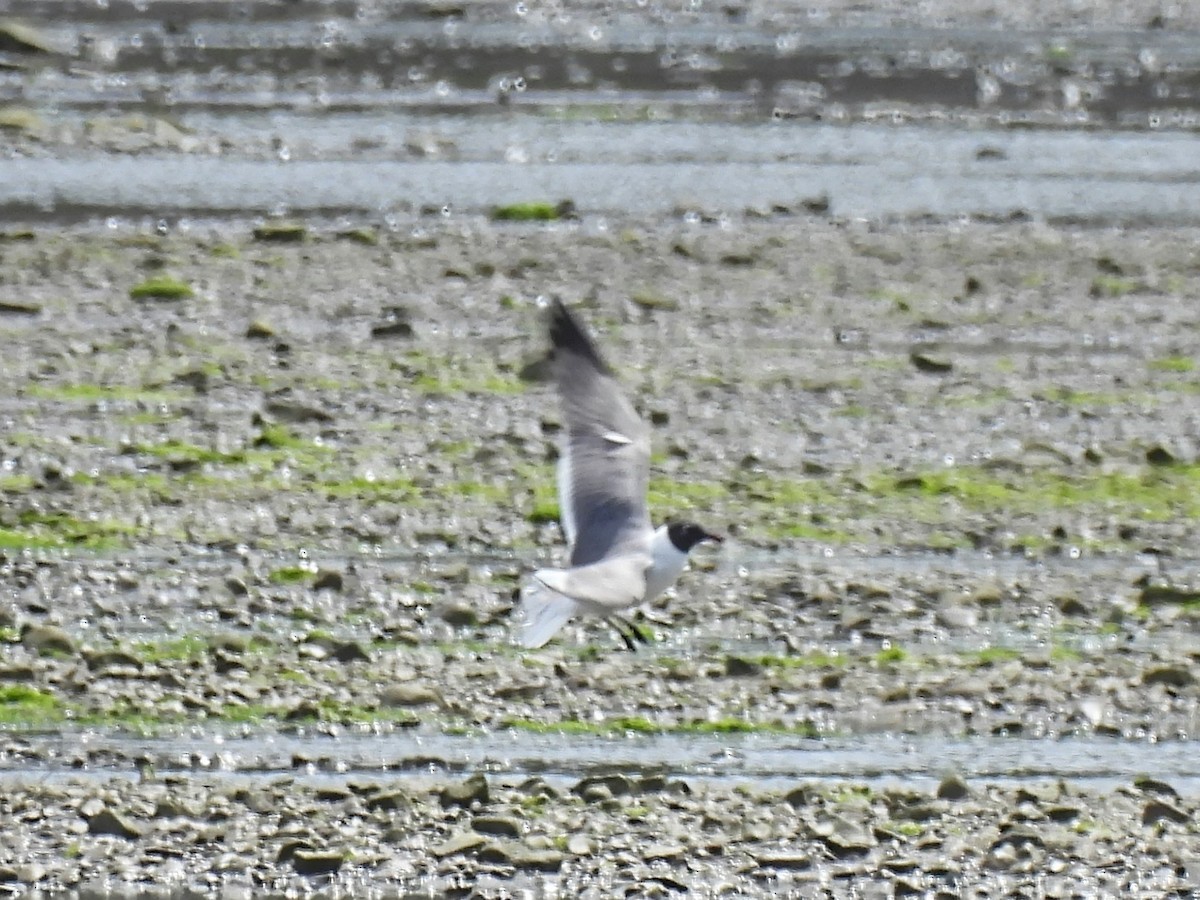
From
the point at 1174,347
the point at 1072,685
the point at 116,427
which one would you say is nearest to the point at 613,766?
the point at 1072,685

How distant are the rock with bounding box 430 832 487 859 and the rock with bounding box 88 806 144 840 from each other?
75cm

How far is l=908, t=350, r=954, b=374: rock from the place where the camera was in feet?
40.4

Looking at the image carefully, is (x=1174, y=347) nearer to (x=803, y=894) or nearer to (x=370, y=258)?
(x=370, y=258)

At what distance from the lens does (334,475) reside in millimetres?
10531

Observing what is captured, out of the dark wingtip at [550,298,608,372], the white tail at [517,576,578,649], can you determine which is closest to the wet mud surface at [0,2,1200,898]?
the white tail at [517,576,578,649]

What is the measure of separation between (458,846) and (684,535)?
5.55 feet

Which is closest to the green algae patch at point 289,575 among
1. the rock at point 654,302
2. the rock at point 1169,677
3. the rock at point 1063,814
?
the rock at point 1169,677

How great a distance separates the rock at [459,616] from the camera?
8961 mm

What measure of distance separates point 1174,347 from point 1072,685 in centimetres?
460

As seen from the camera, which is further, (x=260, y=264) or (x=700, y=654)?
(x=260, y=264)

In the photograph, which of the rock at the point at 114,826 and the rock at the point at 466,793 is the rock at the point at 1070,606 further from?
the rock at the point at 114,826

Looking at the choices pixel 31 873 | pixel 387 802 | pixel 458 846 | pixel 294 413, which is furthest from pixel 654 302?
pixel 31 873

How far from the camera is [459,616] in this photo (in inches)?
354

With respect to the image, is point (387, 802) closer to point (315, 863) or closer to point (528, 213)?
point (315, 863)
